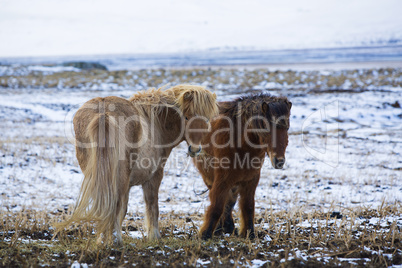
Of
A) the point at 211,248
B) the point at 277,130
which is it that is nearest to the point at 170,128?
the point at 277,130

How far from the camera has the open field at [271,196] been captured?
12.8ft

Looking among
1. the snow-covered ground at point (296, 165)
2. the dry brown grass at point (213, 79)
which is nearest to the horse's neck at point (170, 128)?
the snow-covered ground at point (296, 165)

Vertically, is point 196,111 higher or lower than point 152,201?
higher

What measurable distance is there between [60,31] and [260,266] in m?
162

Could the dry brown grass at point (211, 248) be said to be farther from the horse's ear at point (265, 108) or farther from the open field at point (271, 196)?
the horse's ear at point (265, 108)

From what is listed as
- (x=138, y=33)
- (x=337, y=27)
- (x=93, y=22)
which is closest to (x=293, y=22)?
(x=337, y=27)

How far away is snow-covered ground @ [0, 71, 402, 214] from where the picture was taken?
6.98 m

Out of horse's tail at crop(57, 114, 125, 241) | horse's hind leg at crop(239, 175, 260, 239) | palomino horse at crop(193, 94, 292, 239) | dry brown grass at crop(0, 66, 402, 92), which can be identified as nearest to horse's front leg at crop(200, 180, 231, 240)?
palomino horse at crop(193, 94, 292, 239)

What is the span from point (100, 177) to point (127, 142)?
483 mm

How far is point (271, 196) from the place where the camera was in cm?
738

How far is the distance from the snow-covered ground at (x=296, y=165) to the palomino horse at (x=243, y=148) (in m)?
0.95

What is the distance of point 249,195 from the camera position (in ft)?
16.3

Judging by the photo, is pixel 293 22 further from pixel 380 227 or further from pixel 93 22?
pixel 380 227

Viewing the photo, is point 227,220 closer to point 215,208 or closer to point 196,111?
point 215,208
